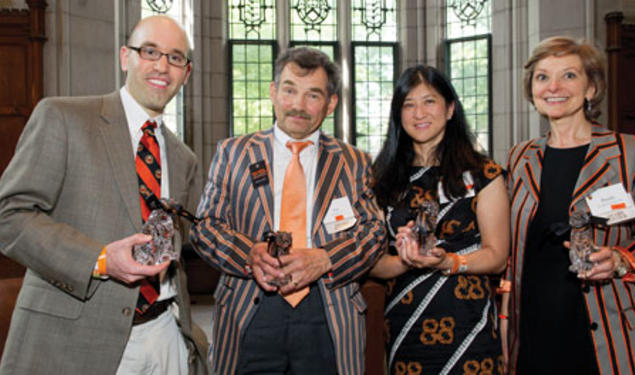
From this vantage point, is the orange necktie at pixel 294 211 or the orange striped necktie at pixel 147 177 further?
the orange necktie at pixel 294 211

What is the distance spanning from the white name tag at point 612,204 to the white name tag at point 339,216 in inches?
37.0

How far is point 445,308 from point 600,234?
0.72m

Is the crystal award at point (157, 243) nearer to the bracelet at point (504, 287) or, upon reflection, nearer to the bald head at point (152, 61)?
the bald head at point (152, 61)

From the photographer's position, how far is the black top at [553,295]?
2426 mm

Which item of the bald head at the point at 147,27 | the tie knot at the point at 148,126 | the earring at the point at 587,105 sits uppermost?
the bald head at the point at 147,27

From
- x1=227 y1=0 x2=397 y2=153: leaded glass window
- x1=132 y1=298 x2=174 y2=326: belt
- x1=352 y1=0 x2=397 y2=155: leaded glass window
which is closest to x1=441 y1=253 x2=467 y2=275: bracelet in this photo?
x1=132 y1=298 x2=174 y2=326: belt

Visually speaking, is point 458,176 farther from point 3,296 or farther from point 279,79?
point 3,296

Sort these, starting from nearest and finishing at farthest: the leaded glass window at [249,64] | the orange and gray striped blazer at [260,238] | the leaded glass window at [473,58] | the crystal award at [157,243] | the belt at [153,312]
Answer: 1. the crystal award at [157,243]
2. the belt at [153,312]
3. the orange and gray striped blazer at [260,238]
4. the leaded glass window at [473,58]
5. the leaded glass window at [249,64]

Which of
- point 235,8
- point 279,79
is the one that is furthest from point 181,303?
point 235,8

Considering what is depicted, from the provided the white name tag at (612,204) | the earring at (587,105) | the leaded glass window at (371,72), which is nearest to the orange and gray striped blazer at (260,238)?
the white name tag at (612,204)

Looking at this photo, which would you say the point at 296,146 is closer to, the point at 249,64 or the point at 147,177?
the point at 147,177

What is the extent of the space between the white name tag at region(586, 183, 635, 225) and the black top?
148mm

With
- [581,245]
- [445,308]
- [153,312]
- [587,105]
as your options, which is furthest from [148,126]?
[587,105]

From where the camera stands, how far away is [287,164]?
246 cm
